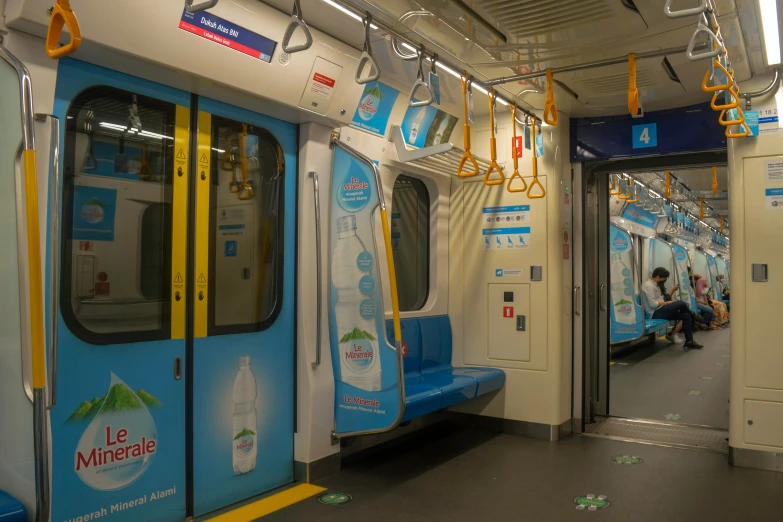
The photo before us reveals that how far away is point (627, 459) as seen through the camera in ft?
16.2

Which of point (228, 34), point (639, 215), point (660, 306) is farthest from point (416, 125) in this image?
point (660, 306)

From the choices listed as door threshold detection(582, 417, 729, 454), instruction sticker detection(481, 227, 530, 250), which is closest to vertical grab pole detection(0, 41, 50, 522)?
instruction sticker detection(481, 227, 530, 250)

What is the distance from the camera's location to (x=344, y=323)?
440 centimetres

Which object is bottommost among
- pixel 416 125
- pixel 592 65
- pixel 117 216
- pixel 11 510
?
pixel 11 510

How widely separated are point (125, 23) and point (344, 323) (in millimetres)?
2326

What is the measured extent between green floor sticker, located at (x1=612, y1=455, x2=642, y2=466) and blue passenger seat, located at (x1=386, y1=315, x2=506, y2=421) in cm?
116

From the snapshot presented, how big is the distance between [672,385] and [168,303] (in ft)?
23.1

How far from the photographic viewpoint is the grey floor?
260 inches

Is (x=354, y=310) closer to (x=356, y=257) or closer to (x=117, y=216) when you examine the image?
(x=356, y=257)

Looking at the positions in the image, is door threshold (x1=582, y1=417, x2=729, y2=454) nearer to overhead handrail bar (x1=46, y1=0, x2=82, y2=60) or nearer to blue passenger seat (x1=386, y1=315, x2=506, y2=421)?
blue passenger seat (x1=386, y1=315, x2=506, y2=421)

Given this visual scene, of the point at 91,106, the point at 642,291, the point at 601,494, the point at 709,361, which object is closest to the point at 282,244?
the point at 91,106

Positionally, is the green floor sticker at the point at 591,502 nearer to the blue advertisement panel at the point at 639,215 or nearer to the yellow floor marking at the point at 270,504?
the yellow floor marking at the point at 270,504

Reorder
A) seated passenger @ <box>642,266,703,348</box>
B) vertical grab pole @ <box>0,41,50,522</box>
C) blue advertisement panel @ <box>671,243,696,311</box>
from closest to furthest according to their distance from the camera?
vertical grab pole @ <box>0,41,50,522</box> < seated passenger @ <box>642,266,703,348</box> < blue advertisement panel @ <box>671,243,696,311</box>

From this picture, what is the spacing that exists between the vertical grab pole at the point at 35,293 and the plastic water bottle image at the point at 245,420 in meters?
1.45
